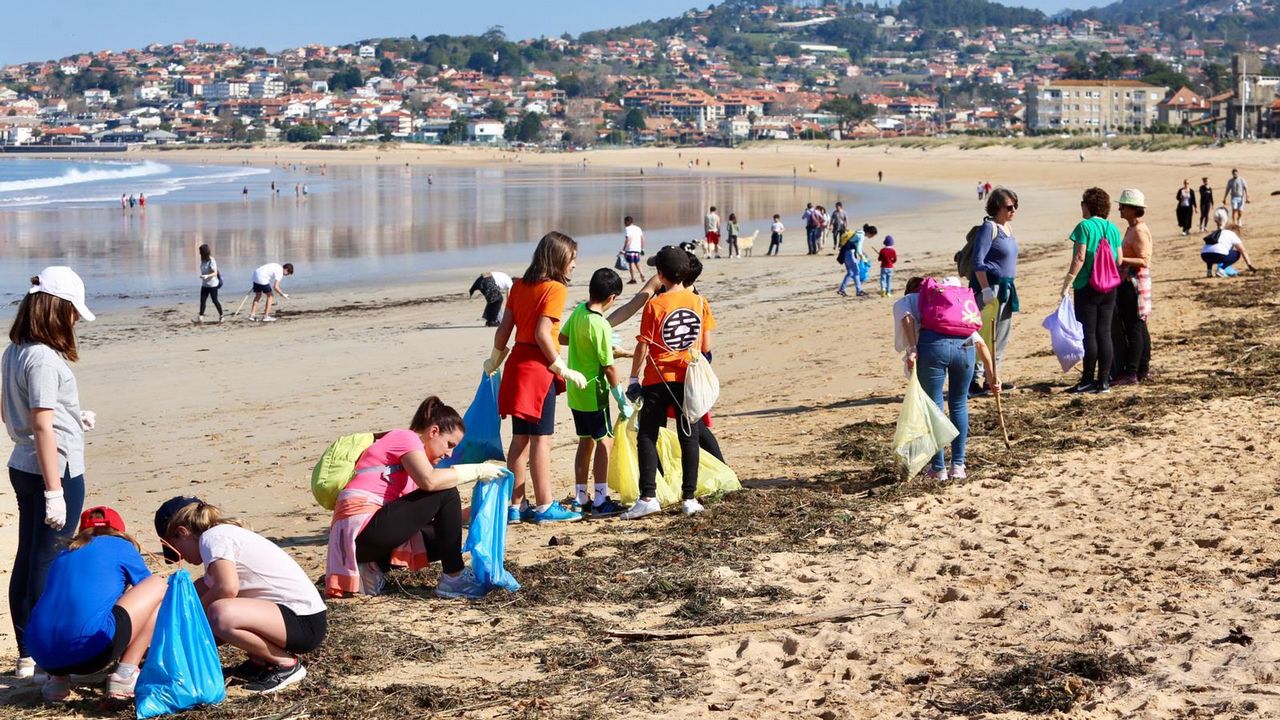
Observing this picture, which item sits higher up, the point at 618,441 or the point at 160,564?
the point at 618,441

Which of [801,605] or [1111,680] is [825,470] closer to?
[801,605]

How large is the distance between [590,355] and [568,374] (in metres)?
0.30

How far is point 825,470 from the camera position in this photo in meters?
7.89

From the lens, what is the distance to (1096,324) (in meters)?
9.52

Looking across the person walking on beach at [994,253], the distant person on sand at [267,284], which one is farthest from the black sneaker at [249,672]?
the distant person on sand at [267,284]

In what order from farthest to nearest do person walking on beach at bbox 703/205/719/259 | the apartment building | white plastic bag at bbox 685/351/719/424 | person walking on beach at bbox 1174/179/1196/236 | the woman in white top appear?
the apartment building → person walking on beach at bbox 703/205/719/259 → person walking on beach at bbox 1174/179/1196/236 → the woman in white top → white plastic bag at bbox 685/351/719/424

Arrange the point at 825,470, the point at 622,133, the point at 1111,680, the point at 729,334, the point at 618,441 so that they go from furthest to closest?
the point at 622,133 → the point at 729,334 → the point at 825,470 → the point at 618,441 → the point at 1111,680

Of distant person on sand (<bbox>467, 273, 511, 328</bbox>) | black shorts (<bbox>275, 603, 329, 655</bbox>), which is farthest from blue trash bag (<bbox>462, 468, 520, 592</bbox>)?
distant person on sand (<bbox>467, 273, 511, 328</bbox>)

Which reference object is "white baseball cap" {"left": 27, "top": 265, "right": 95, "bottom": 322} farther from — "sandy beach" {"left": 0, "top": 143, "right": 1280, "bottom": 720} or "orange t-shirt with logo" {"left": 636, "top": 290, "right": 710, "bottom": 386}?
"orange t-shirt with logo" {"left": 636, "top": 290, "right": 710, "bottom": 386}

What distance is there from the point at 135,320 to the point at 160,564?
1240cm

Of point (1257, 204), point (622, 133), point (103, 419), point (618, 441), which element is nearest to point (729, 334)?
point (103, 419)

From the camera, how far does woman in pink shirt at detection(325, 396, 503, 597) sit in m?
5.74

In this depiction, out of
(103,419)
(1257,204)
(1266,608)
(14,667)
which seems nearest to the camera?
(1266,608)

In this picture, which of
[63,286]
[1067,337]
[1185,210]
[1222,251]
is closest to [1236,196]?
[1185,210]
